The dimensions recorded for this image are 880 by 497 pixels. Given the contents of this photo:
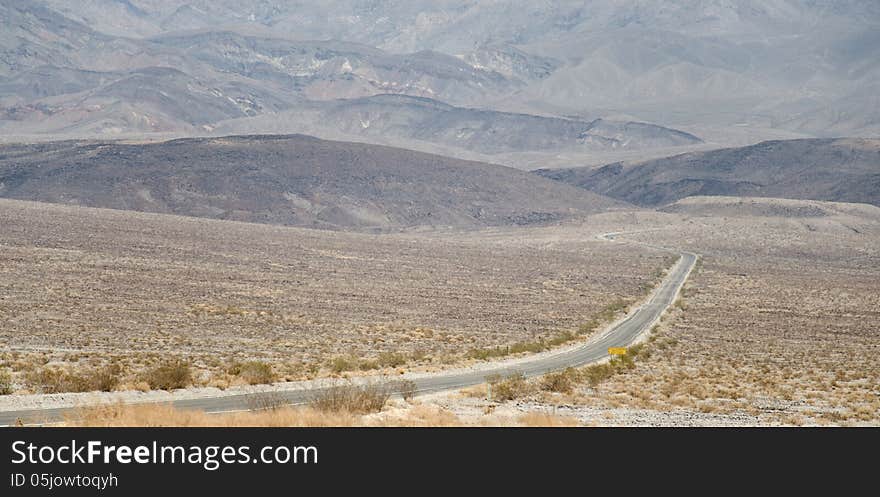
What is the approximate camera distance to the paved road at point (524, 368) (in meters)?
19.5

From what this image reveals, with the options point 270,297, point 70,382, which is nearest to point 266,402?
point 70,382

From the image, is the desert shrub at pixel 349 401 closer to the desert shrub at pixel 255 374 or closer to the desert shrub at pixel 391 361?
the desert shrub at pixel 255 374

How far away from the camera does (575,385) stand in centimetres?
2811

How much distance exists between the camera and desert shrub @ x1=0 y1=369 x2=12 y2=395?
69.7 ft

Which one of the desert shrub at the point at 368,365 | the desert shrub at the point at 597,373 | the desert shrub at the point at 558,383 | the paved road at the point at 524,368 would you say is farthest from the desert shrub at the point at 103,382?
the desert shrub at the point at 597,373

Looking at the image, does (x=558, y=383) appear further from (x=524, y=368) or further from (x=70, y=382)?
(x=70, y=382)

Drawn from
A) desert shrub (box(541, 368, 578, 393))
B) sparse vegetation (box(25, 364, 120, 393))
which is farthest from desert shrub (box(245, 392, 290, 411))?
desert shrub (box(541, 368, 578, 393))

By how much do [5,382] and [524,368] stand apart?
16.7 m

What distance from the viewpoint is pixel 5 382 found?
74.7ft

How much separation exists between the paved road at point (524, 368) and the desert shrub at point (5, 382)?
3113 mm

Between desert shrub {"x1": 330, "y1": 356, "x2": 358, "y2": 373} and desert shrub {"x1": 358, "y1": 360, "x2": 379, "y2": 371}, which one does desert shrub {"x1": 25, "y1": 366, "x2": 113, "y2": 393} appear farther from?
desert shrub {"x1": 358, "y1": 360, "x2": 379, "y2": 371}
